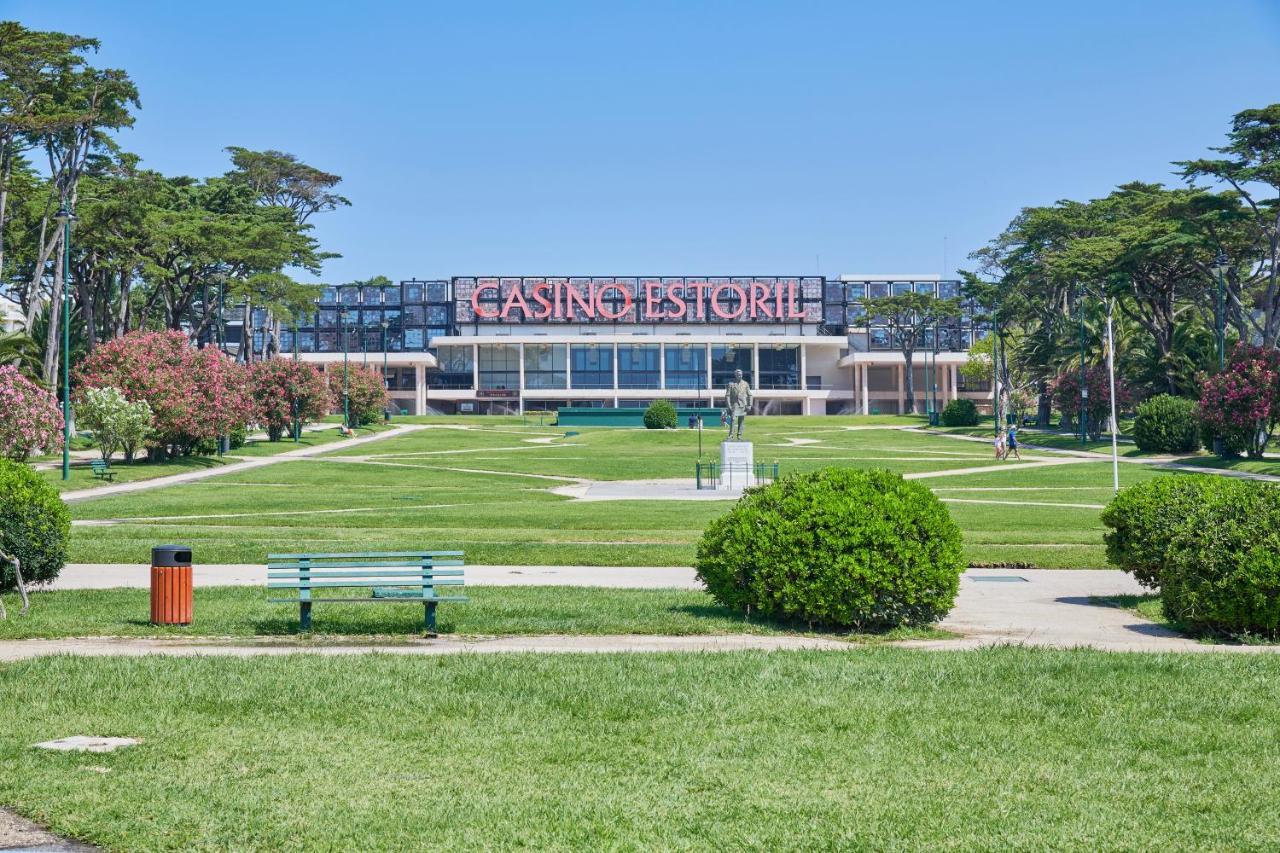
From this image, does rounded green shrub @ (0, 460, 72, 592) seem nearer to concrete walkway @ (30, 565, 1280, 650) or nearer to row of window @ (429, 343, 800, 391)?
concrete walkway @ (30, 565, 1280, 650)

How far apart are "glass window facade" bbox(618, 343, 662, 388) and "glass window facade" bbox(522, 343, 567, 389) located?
6.15 m

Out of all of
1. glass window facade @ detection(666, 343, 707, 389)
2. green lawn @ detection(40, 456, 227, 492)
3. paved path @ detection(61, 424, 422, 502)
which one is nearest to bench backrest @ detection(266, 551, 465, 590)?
paved path @ detection(61, 424, 422, 502)

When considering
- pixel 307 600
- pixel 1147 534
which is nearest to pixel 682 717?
pixel 307 600

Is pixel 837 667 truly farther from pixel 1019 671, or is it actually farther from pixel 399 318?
pixel 399 318

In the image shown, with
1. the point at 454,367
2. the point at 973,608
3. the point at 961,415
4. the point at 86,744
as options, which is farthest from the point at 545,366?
the point at 86,744

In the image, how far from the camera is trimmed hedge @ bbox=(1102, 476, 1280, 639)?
1248 centimetres

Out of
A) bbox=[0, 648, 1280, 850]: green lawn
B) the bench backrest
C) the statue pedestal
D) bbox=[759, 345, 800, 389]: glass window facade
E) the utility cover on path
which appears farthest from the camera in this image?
bbox=[759, 345, 800, 389]: glass window facade

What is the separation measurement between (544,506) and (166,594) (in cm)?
1956

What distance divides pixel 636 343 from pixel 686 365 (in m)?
5.92

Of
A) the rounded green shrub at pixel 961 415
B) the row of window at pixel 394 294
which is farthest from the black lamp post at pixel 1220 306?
the row of window at pixel 394 294

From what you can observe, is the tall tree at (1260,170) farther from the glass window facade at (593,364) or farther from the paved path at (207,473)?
the glass window facade at (593,364)

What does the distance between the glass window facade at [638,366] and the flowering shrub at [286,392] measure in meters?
72.1

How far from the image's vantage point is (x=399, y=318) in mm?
155875

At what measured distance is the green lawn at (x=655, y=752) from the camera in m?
6.68
